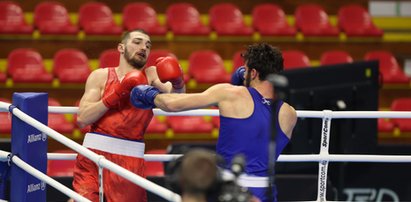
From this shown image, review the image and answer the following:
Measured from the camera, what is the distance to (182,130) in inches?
340

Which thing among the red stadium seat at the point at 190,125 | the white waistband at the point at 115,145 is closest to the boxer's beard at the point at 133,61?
the white waistband at the point at 115,145

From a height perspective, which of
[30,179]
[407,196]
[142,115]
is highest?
[142,115]

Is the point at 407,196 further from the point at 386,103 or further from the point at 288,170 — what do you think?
the point at 386,103

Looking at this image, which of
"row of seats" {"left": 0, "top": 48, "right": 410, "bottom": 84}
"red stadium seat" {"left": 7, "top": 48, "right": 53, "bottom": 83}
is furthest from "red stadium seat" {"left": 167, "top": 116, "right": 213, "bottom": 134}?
"red stadium seat" {"left": 7, "top": 48, "right": 53, "bottom": 83}

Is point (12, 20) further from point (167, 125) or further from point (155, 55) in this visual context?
point (167, 125)

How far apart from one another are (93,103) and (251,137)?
1.03 metres

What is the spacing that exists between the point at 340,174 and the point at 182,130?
2762 millimetres

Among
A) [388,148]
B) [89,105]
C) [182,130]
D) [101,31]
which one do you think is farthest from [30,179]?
[101,31]

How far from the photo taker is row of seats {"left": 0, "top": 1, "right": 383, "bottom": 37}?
9.65 m

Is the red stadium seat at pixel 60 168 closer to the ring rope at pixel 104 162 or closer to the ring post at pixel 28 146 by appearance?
the ring post at pixel 28 146

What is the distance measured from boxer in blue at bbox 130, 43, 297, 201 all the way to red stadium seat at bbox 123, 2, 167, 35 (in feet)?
18.4

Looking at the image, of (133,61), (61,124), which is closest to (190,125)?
(61,124)

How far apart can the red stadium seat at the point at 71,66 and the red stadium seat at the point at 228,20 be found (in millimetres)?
1736

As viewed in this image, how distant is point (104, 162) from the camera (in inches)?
152
